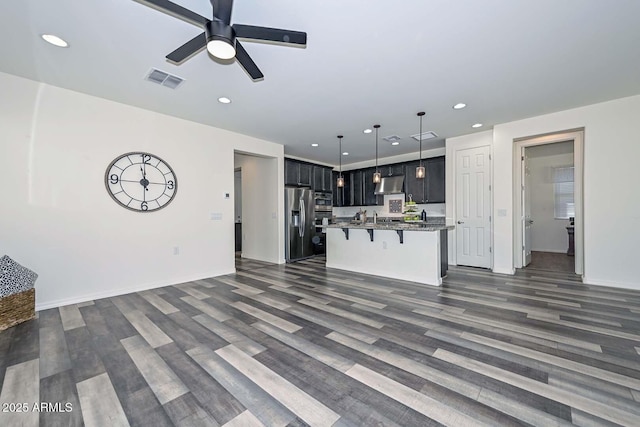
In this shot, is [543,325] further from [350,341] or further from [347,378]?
[347,378]

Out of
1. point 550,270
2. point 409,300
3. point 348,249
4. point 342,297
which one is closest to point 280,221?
point 348,249

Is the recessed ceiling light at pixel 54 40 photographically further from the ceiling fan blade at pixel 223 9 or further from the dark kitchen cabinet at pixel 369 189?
the dark kitchen cabinet at pixel 369 189

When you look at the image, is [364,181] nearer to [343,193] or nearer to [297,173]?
[343,193]

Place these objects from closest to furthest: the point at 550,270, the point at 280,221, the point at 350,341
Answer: the point at 350,341
the point at 550,270
the point at 280,221

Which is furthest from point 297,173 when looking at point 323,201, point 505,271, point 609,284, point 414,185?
point 609,284

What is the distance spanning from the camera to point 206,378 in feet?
5.80

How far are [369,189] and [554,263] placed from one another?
4400 mm

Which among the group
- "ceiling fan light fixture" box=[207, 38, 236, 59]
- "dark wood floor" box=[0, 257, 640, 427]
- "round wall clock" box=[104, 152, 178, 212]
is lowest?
"dark wood floor" box=[0, 257, 640, 427]

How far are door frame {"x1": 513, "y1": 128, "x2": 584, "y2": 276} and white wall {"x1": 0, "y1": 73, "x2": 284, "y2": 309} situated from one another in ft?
18.0

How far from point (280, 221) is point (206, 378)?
4291mm

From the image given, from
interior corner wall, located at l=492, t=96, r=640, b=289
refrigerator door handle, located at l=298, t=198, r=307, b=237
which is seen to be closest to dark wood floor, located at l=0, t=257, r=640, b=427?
interior corner wall, located at l=492, t=96, r=640, b=289

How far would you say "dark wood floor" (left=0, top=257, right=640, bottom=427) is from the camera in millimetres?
1460

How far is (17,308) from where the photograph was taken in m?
2.63

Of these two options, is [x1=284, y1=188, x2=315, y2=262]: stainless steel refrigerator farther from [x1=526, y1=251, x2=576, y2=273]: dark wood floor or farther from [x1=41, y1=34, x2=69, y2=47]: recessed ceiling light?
[x1=526, y1=251, x2=576, y2=273]: dark wood floor
